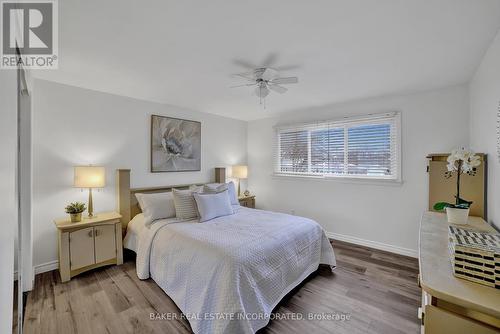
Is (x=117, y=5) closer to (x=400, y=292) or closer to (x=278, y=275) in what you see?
(x=278, y=275)

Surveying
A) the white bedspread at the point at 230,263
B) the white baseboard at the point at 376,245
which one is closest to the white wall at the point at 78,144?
the white bedspread at the point at 230,263

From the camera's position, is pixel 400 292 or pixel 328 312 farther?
pixel 400 292

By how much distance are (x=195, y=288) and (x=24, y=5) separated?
7.81ft

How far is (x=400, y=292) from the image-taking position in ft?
7.53

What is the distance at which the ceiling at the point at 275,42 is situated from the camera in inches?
56.5

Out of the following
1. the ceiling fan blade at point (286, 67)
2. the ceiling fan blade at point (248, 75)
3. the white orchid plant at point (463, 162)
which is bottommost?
the white orchid plant at point (463, 162)

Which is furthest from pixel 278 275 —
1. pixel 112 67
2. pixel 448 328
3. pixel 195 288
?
pixel 112 67

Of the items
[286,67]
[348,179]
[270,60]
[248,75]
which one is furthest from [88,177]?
[348,179]

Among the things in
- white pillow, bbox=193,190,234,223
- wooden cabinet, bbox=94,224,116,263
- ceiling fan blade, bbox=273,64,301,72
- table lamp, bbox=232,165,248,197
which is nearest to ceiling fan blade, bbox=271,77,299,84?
ceiling fan blade, bbox=273,64,301,72

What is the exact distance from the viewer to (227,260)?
1.77 meters

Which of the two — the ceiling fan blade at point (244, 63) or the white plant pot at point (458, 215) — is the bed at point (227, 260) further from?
the ceiling fan blade at point (244, 63)

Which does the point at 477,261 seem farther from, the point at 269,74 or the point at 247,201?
the point at 247,201

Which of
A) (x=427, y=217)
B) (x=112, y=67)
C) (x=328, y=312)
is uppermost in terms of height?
(x=112, y=67)

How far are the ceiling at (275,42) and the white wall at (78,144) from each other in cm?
27
